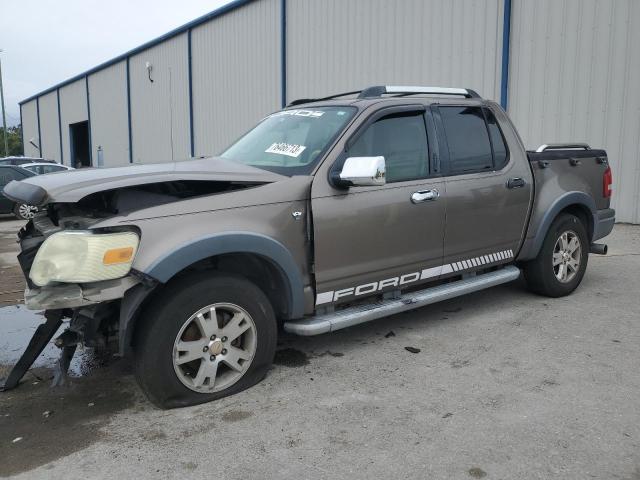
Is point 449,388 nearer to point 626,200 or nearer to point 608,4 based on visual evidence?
point 626,200

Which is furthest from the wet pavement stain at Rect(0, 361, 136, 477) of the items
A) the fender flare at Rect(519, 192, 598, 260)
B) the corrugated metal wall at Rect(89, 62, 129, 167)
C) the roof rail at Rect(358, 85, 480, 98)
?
the corrugated metal wall at Rect(89, 62, 129, 167)

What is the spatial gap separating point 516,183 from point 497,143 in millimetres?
393

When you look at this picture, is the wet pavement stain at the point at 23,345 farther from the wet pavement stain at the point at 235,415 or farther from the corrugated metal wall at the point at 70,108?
the corrugated metal wall at the point at 70,108

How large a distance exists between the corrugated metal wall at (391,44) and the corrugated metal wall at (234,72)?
1.04 m

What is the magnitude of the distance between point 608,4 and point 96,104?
28535 mm

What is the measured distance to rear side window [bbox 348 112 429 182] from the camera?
13.4ft

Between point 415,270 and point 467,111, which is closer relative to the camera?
point 415,270

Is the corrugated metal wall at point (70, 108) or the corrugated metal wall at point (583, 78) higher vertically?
the corrugated metal wall at point (70, 108)

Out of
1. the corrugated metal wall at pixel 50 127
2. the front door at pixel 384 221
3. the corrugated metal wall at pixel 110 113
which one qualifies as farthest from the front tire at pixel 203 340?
the corrugated metal wall at pixel 50 127

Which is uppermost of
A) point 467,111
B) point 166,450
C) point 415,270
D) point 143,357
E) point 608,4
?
point 608,4

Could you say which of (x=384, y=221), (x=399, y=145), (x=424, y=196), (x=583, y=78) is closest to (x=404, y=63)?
(x=583, y=78)

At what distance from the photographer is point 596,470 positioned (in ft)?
8.67

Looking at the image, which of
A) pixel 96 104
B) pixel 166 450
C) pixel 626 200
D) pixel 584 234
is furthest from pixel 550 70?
pixel 96 104

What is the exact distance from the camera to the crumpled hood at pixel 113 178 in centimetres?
308
